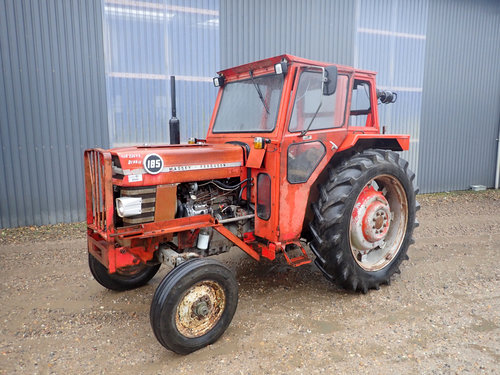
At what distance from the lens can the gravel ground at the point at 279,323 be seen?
102 inches

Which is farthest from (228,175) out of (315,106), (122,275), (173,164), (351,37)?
(351,37)

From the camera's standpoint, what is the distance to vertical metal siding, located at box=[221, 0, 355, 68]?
7023mm

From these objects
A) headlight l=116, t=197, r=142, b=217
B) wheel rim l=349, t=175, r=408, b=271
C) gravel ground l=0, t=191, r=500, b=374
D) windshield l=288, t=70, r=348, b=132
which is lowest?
gravel ground l=0, t=191, r=500, b=374

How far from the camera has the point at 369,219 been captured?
3680 millimetres

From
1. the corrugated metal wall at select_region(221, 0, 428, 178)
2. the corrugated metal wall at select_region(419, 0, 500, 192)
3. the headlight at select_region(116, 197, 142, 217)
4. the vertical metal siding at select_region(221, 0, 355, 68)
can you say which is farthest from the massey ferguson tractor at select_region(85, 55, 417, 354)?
the corrugated metal wall at select_region(419, 0, 500, 192)

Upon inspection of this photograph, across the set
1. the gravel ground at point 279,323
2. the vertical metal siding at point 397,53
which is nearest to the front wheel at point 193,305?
the gravel ground at point 279,323

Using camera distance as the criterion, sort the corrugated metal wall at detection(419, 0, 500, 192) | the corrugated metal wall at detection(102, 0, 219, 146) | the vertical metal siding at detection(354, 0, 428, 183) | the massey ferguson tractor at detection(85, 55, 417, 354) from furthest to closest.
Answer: the corrugated metal wall at detection(419, 0, 500, 192) → the vertical metal siding at detection(354, 0, 428, 183) → the corrugated metal wall at detection(102, 0, 219, 146) → the massey ferguson tractor at detection(85, 55, 417, 354)

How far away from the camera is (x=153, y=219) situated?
9.82ft

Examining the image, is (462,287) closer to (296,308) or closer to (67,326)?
(296,308)

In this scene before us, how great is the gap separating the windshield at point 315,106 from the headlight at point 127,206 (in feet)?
4.68

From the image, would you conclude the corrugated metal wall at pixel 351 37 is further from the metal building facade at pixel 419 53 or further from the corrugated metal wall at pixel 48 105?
the corrugated metal wall at pixel 48 105

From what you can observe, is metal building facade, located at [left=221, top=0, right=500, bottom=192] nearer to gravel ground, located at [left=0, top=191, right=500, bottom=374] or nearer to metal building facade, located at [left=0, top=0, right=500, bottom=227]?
metal building facade, located at [left=0, top=0, right=500, bottom=227]

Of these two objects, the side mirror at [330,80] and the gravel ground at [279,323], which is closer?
the gravel ground at [279,323]

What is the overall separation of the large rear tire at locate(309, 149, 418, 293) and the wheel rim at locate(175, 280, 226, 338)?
3.55 feet
